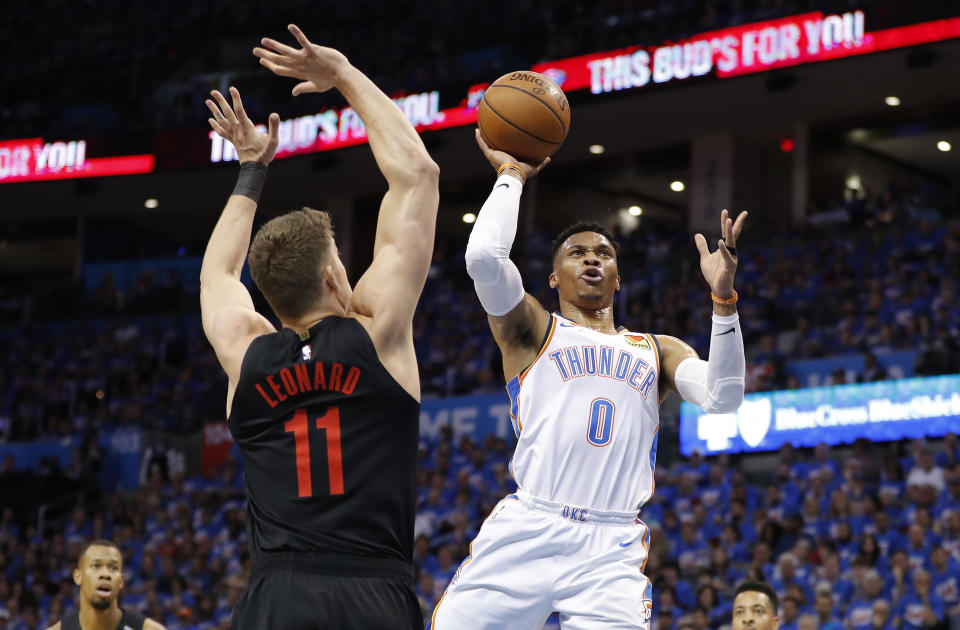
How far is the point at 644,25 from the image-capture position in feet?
66.8

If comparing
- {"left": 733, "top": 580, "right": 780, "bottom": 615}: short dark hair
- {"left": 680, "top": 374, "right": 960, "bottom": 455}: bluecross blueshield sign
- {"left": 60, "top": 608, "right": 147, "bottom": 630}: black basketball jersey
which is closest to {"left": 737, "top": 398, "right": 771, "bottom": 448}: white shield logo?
{"left": 680, "top": 374, "right": 960, "bottom": 455}: bluecross blueshield sign

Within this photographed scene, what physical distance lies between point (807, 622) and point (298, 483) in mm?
7583

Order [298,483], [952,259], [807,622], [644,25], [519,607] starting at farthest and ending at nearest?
[644,25], [952,259], [807,622], [519,607], [298,483]

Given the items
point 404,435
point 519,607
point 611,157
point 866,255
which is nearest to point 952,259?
point 866,255

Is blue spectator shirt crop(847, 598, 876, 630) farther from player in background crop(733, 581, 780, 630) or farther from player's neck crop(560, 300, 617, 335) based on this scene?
player's neck crop(560, 300, 617, 335)

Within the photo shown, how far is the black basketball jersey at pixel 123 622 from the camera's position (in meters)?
7.45

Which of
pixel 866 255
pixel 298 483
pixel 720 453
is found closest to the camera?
pixel 298 483

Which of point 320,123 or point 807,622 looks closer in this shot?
point 807,622

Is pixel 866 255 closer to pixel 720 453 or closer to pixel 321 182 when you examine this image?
pixel 720 453

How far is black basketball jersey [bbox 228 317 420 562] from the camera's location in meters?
3.25

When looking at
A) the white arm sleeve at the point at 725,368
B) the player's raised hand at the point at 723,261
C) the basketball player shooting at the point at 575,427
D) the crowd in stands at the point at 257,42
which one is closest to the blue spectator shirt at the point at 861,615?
the basketball player shooting at the point at 575,427

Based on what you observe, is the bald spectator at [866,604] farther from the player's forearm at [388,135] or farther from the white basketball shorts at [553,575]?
the player's forearm at [388,135]

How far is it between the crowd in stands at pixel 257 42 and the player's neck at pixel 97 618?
1456 cm

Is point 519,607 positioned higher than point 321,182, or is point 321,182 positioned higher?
point 321,182
